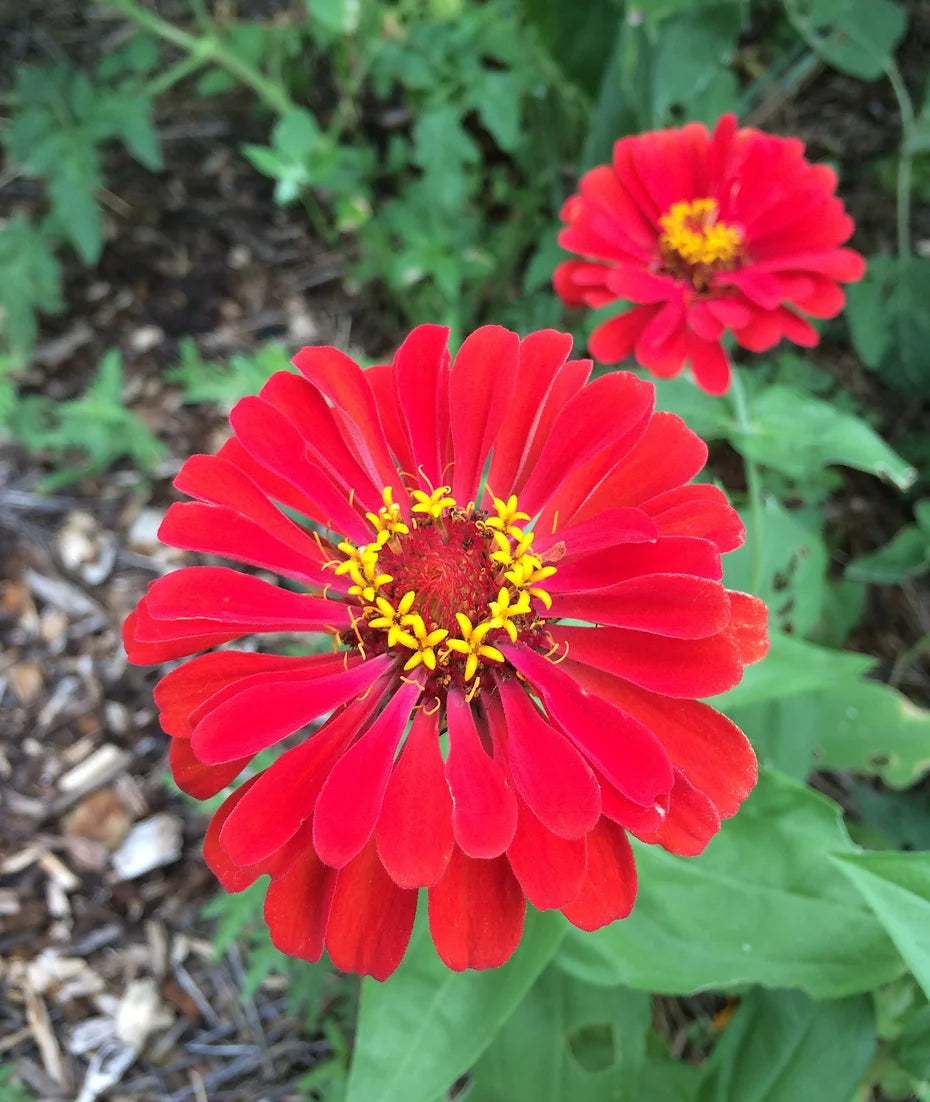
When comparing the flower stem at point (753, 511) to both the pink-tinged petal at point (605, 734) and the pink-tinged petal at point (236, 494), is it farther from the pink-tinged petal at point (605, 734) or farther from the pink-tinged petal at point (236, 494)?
the pink-tinged petal at point (236, 494)

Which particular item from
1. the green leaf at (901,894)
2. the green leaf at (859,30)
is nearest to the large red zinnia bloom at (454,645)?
the green leaf at (901,894)

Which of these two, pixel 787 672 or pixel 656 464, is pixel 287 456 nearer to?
pixel 656 464

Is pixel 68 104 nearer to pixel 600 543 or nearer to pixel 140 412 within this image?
pixel 140 412

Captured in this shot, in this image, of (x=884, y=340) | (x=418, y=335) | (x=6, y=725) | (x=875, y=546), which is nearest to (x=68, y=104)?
(x=6, y=725)

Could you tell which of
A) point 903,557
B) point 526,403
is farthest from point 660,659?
point 903,557

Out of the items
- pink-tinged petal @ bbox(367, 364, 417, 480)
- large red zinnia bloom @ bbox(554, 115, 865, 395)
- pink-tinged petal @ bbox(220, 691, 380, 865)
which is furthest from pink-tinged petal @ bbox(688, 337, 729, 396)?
pink-tinged petal @ bbox(220, 691, 380, 865)

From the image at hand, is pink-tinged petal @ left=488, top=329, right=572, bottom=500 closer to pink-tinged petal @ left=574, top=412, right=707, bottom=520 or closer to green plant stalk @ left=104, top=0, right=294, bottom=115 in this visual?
pink-tinged petal @ left=574, top=412, right=707, bottom=520

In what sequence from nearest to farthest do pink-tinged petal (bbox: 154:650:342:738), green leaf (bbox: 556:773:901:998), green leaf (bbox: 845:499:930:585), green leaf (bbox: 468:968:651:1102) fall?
pink-tinged petal (bbox: 154:650:342:738) < green leaf (bbox: 556:773:901:998) < green leaf (bbox: 468:968:651:1102) < green leaf (bbox: 845:499:930:585)
